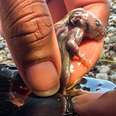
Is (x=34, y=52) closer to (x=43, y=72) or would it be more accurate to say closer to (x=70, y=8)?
(x=43, y=72)

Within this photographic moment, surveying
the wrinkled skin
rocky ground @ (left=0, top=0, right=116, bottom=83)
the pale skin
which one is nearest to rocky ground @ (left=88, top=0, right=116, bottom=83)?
rocky ground @ (left=0, top=0, right=116, bottom=83)

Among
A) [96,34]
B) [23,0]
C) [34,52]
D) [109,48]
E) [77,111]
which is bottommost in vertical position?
[109,48]

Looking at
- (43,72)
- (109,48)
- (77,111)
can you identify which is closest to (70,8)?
(77,111)

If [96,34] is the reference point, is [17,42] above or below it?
above

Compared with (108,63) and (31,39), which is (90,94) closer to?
(31,39)

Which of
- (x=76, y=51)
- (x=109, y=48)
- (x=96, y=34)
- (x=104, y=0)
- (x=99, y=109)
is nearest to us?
(x=99, y=109)

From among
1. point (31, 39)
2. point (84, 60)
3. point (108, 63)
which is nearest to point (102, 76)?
point (108, 63)

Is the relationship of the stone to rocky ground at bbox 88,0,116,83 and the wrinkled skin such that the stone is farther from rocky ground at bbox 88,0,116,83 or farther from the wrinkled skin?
the wrinkled skin
